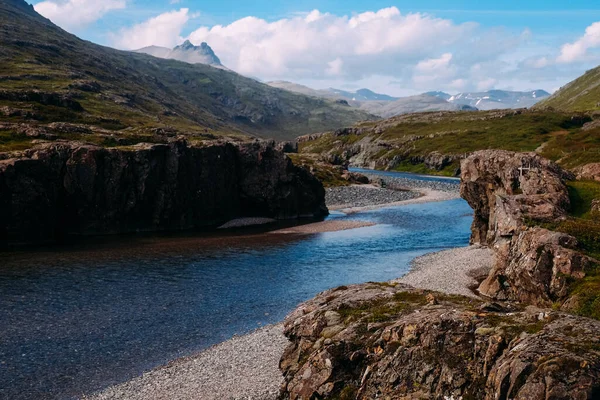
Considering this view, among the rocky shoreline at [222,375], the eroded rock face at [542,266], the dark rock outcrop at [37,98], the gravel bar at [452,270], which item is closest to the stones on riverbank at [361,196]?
the gravel bar at [452,270]

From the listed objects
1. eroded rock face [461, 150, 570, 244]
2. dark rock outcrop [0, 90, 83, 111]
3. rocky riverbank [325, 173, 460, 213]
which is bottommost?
rocky riverbank [325, 173, 460, 213]

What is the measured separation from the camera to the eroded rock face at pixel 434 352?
17000 millimetres

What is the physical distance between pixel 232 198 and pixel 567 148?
4285 inches

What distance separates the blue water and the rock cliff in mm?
13742

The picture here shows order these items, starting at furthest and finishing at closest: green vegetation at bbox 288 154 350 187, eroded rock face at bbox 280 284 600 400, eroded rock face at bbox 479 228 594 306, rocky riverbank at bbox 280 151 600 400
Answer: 1. green vegetation at bbox 288 154 350 187
2. eroded rock face at bbox 479 228 594 306
3. rocky riverbank at bbox 280 151 600 400
4. eroded rock face at bbox 280 284 600 400

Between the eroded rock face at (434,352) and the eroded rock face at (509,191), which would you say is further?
the eroded rock face at (509,191)

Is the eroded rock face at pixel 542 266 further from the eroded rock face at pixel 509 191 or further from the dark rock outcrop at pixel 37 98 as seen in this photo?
the dark rock outcrop at pixel 37 98

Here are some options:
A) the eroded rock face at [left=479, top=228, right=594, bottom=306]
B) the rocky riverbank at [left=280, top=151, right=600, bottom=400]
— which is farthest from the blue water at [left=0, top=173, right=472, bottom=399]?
the eroded rock face at [left=479, top=228, right=594, bottom=306]

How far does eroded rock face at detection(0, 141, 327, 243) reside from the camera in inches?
3189

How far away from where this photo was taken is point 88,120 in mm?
159250

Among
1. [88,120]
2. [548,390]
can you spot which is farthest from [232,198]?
[548,390]

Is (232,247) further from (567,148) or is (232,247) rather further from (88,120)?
(567,148)

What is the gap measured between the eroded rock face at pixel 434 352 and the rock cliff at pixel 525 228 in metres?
13.3

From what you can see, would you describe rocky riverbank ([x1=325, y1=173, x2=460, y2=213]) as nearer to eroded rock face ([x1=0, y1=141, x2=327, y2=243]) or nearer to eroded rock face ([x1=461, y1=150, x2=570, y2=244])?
eroded rock face ([x1=0, y1=141, x2=327, y2=243])
